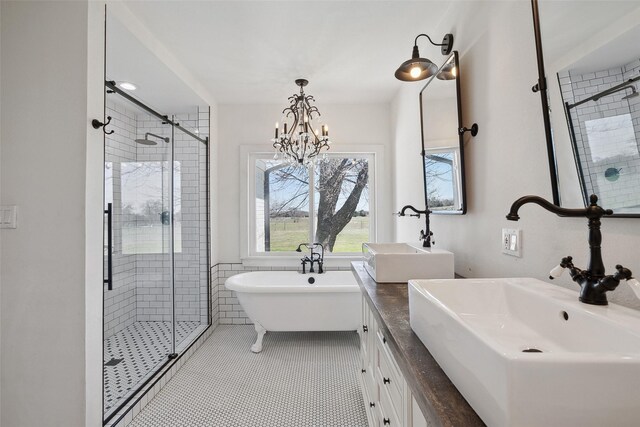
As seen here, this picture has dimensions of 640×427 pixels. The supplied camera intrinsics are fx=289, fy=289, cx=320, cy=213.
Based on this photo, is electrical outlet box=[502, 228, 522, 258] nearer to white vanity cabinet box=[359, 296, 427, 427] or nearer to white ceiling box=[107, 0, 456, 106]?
white vanity cabinet box=[359, 296, 427, 427]

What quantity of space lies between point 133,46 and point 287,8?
1137 millimetres

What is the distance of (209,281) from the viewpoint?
3.19 meters

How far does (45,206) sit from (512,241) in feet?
7.70

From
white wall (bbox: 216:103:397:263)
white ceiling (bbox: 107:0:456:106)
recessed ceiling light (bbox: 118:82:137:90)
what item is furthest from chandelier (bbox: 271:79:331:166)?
recessed ceiling light (bbox: 118:82:137:90)

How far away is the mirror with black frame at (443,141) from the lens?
1673 millimetres

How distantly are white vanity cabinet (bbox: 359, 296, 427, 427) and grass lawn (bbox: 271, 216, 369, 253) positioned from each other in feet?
5.60

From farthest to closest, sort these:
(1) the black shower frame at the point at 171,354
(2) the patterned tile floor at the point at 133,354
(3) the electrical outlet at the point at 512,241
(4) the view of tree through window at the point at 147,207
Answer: (4) the view of tree through window at the point at 147,207
(2) the patterned tile floor at the point at 133,354
(1) the black shower frame at the point at 171,354
(3) the electrical outlet at the point at 512,241

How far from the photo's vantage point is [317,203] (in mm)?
3545

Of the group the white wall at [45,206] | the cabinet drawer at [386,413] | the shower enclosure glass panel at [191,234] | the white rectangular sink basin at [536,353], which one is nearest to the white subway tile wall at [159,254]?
the shower enclosure glass panel at [191,234]

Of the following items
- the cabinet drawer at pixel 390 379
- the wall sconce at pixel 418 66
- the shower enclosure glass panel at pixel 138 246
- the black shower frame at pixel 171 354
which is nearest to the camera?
the cabinet drawer at pixel 390 379

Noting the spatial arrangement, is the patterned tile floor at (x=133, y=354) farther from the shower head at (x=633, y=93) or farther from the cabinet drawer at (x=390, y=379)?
the shower head at (x=633, y=93)

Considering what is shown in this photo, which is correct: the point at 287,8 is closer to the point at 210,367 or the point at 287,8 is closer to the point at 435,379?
the point at 435,379

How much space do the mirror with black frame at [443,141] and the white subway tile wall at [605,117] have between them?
721 millimetres

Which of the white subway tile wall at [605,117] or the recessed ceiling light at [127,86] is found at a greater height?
the recessed ceiling light at [127,86]
